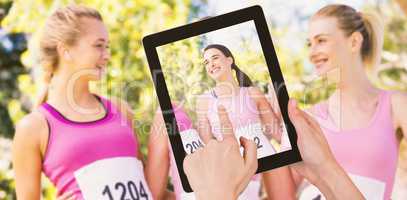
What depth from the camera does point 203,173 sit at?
1003 millimetres

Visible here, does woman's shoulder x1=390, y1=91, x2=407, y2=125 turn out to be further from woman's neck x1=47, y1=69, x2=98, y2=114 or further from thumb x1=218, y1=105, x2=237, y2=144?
woman's neck x1=47, y1=69, x2=98, y2=114

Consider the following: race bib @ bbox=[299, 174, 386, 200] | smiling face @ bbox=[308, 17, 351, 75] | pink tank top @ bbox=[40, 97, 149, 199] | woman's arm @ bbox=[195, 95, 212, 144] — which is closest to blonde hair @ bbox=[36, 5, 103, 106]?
pink tank top @ bbox=[40, 97, 149, 199]

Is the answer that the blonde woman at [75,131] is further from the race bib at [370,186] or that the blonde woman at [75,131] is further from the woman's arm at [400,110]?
the woman's arm at [400,110]

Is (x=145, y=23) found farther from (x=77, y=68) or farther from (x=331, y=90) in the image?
(x=331, y=90)

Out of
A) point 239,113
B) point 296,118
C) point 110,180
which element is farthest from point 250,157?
point 110,180

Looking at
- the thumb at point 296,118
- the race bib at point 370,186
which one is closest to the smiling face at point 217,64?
the thumb at point 296,118

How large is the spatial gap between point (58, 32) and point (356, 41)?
0.91 m

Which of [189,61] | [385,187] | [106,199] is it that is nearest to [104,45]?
[189,61]

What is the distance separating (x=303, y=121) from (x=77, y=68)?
0.74 m

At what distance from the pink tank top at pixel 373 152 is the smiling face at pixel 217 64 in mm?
509

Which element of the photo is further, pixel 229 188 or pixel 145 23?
pixel 145 23

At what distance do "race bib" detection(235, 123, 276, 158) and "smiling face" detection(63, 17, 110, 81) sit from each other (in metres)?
0.53

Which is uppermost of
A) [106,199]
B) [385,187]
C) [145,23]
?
[145,23]

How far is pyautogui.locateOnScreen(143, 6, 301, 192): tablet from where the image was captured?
128cm
